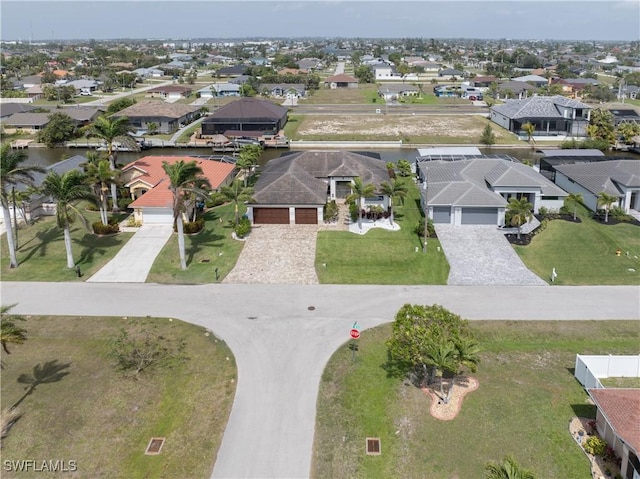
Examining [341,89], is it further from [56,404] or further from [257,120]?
[56,404]

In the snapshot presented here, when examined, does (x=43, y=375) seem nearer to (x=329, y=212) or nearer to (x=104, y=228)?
(x=104, y=228)

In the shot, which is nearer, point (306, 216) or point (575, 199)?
point (306, 216)

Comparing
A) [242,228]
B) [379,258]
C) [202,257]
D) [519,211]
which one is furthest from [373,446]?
[519,211]

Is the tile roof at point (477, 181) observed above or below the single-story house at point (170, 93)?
below

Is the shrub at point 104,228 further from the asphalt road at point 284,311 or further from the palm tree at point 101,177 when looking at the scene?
the asphalt road at point 284,311

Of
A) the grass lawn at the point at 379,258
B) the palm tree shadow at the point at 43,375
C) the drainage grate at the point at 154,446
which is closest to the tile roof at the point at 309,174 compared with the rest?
the grass lawn at the point at 379,258
